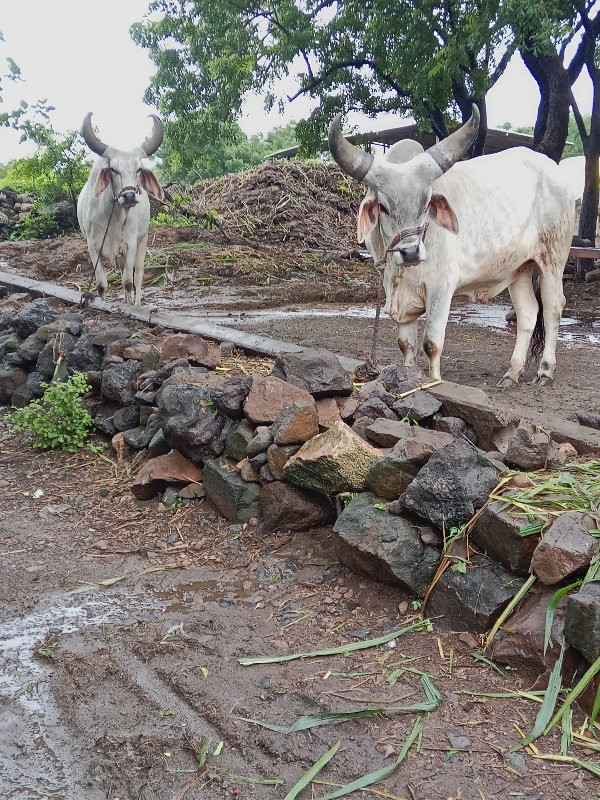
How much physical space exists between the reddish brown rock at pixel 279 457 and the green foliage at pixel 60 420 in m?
1.94

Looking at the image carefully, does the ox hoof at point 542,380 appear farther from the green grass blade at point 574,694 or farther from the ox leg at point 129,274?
the ox leg at point 129,274

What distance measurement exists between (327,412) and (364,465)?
29.1 inches

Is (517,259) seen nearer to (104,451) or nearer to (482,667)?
(104,451)

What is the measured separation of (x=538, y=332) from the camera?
6289 mm

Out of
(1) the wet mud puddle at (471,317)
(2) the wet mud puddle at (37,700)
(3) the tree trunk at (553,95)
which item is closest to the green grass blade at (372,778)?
(2) the wet mud puddle at (37,700)

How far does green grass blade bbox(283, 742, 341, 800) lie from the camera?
229 centimetres


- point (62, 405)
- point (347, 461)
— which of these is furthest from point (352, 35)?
point (347, 461)

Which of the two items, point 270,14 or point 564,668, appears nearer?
point 564,668

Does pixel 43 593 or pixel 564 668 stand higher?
pixel 564 668

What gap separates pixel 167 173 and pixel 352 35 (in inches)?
592

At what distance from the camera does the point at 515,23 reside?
9.15 metres

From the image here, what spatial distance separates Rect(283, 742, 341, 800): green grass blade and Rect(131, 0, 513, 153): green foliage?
9162 mm

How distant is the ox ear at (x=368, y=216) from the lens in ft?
16.5

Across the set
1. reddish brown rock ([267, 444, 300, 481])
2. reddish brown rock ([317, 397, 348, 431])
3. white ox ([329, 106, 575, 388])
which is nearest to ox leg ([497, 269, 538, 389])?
white ox ([329, 106, 575, 388])
